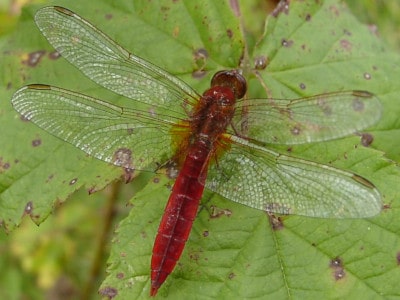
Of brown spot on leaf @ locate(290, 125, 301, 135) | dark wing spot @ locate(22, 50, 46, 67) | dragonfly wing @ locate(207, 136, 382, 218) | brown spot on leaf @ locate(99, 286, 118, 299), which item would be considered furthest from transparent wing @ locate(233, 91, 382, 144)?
dark wing spot @ locate(22, 50, 46, 67)

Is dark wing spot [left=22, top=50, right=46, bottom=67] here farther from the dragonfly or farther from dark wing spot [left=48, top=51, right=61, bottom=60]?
the dragonfly

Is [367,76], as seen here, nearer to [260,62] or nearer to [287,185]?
Answer: [260,62]

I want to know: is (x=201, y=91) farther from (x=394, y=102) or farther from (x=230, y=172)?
(x=394, y=102)

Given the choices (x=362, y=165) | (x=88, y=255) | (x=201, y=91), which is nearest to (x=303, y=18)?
(x=201, y=91)

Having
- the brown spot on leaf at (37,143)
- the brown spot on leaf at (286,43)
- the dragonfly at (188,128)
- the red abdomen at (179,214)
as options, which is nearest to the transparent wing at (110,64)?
the dragonfly at (188,128)

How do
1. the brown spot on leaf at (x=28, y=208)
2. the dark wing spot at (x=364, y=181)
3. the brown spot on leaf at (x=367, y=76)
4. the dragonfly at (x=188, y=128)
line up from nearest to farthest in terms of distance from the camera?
the dark wing spot at (x=364, y=181), the dragonfly at (x=188, y=128), the brown spot on leaf at (x=28, y=208), the brown spot on leaf at (x=367, y=76)

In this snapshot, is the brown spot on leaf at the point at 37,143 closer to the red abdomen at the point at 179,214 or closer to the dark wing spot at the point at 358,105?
the red abdomen at the point at 179,214
